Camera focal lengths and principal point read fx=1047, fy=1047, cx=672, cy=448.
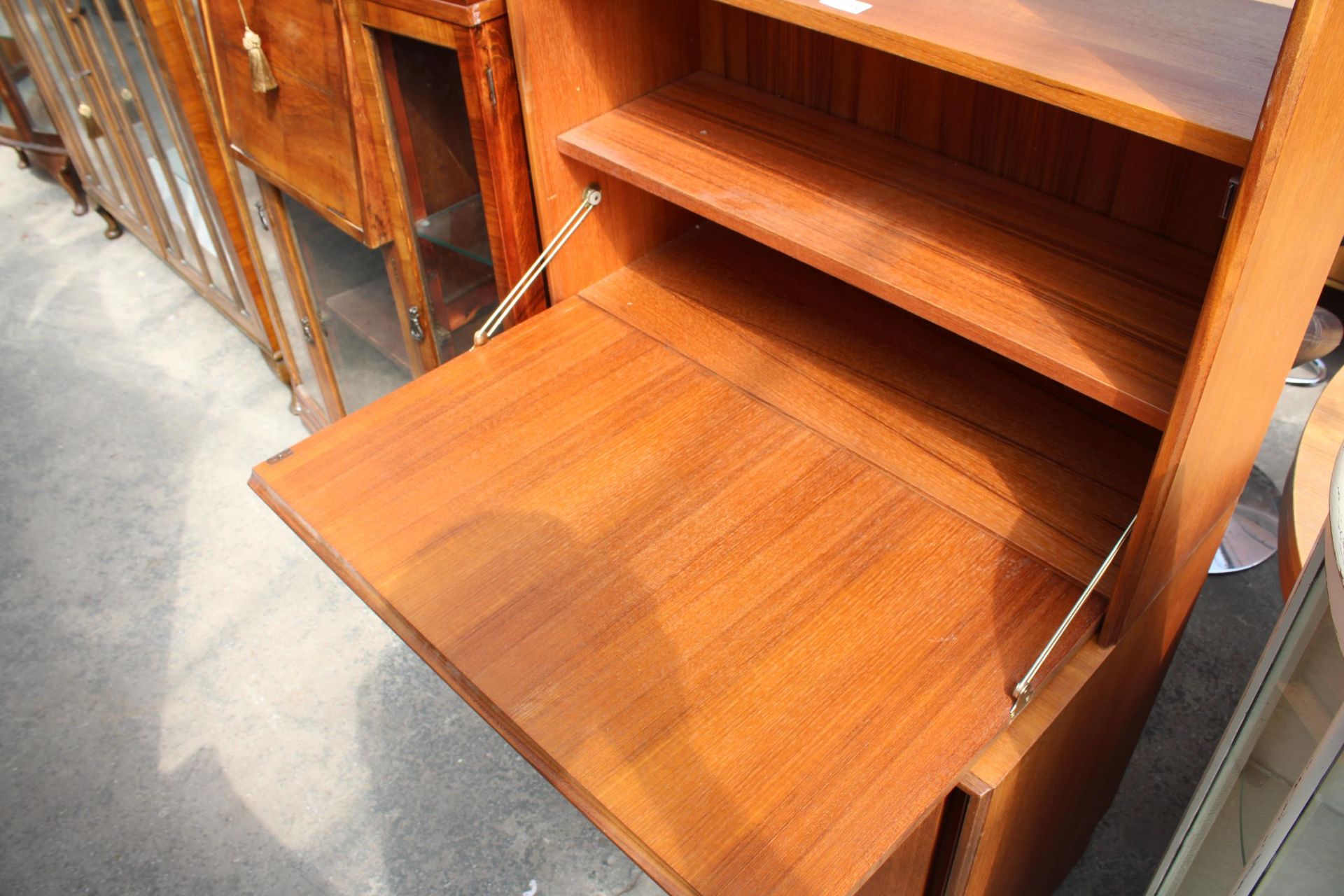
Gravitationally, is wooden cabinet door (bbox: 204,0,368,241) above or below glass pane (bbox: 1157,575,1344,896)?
above

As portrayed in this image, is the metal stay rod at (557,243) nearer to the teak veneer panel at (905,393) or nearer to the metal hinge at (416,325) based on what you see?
the teak veneer panel at (905,393)

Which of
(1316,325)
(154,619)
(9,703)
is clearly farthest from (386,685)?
(1316,325)

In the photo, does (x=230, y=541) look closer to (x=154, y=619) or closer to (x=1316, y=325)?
(x=154, y=619)

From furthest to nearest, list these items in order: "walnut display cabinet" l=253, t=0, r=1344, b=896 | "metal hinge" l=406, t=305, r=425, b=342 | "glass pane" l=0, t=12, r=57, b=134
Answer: "glass pane" l=0, t=12, r=57, b=134, "metal hinge" l=406, t=305, r=425, b=342, "walnut display cabinet" l=253, t=0, r=1344, b=896

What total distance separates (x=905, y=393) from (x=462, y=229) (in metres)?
0.63

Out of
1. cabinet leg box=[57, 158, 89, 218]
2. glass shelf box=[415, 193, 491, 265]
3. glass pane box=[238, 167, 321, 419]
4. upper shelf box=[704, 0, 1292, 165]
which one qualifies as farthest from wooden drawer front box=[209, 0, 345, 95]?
cabinet leg box=[57, 158, 89, 218]

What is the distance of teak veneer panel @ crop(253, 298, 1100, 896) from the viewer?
2.49ft

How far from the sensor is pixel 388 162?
1353 millimetres

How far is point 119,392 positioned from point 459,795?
143cm

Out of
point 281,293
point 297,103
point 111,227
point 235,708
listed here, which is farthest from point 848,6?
point 111,227

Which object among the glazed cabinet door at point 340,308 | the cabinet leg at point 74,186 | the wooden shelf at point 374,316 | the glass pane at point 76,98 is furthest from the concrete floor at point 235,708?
the cabinet leg at point 74,186

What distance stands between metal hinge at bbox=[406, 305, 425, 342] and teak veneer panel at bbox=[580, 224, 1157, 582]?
0.35 meters

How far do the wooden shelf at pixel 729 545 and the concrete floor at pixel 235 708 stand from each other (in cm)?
77

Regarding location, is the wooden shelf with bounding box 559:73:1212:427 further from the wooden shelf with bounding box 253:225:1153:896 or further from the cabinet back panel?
the wooden shelf with bounding box 253:225:1153:896
